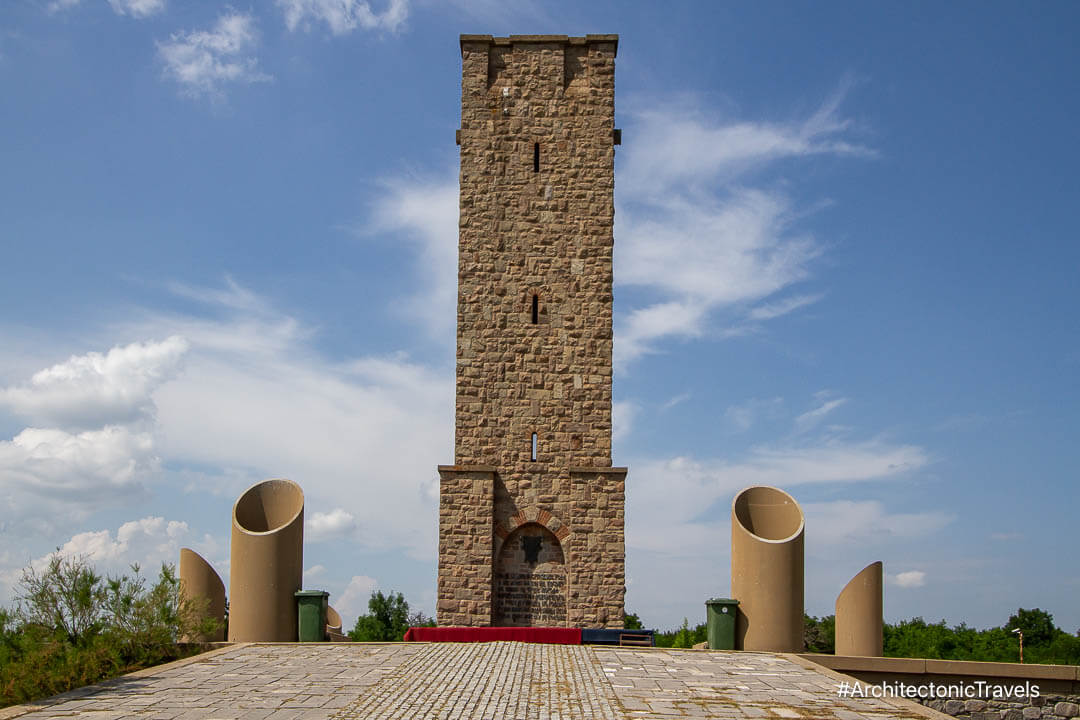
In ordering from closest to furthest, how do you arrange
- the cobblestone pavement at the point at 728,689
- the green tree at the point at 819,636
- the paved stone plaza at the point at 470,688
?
the paved stone plaza at the point at 470,688 → the cobblestone pavement at the point at 728,689 → the green tree at the point at 819,636

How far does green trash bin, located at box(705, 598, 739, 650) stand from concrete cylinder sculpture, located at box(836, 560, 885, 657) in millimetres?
1885

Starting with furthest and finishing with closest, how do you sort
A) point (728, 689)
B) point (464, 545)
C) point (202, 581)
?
point (464, 545) < point (202, 581) < point (728, 689)

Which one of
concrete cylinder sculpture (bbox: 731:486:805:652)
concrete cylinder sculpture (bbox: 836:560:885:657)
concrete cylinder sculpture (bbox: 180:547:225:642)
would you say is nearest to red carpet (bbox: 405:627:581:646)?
concrete cylinder sculpture (bbox: 731:486:805:652)

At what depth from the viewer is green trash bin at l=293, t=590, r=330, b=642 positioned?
595 inches

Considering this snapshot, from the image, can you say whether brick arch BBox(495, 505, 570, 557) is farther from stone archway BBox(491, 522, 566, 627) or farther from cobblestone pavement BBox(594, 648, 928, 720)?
cobblestone pavement BBox(594, 648, 928, 720)

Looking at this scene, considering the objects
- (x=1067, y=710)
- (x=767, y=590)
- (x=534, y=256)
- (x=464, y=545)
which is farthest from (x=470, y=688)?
(x=534, y=256)

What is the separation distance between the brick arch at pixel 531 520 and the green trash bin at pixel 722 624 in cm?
288

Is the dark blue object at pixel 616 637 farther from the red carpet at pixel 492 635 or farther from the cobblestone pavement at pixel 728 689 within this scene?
the cobblestone pavement at pixel 728 689

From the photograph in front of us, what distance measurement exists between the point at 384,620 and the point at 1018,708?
19210mm

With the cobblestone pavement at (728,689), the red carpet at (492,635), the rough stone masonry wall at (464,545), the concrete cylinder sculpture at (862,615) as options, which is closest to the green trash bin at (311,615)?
the red carpet at (492,635)

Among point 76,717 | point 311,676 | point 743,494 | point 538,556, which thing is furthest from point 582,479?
point 76,717

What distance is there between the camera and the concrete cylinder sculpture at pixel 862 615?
15.5 m

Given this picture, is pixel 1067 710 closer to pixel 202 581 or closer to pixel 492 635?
pixel 492 635

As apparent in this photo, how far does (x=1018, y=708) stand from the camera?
1375 centimetres
